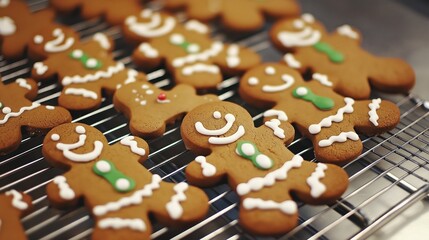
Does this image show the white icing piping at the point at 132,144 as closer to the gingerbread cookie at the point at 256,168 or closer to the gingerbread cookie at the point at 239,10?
the gingerbread cookie at the point at 256,168

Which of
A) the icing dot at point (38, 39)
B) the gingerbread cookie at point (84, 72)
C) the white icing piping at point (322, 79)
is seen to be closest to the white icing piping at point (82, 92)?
the gingerbread cookie at point (84, 72)

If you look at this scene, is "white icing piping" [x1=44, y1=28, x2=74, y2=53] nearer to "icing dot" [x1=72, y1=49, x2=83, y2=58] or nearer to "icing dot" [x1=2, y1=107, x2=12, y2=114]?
"icing dot" [x1=72, y1=49, x2=83, y2=58]

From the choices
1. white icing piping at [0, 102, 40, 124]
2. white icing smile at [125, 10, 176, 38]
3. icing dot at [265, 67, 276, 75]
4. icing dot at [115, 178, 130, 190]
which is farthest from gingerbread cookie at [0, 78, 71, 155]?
icing dot at [265, 67, 276, 75]

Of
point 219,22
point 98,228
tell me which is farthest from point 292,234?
point 219,22

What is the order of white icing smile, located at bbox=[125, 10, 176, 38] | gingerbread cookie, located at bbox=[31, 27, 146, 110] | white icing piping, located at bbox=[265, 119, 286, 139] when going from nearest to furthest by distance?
white icing piping, located at bbox=[265, 119, 286, 139] < gingerbread cookie, located at bbox=[31, 27, 146, 110] < white icing smile, located at bbox=[125, 10, 176, 38]

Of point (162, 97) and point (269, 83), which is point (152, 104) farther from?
point (269, 83)

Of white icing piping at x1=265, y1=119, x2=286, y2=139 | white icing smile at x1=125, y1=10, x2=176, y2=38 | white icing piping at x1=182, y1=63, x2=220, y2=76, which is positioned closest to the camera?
white icing piping at x1=265, y1=119, x2=286, y2=139

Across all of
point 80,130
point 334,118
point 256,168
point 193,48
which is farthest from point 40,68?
point 334,118
